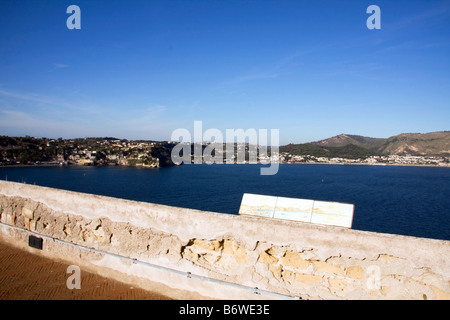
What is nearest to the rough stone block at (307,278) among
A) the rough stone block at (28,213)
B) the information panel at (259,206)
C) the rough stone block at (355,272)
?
the rough stone block at (355,272)

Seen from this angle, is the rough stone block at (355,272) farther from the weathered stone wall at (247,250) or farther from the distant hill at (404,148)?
the distant hill at (404,148)

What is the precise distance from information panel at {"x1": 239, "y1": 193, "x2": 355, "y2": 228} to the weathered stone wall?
35 cm

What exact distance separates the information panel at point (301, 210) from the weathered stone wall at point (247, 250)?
1.13 feet

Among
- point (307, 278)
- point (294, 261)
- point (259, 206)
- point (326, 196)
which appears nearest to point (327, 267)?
point (307, 278)

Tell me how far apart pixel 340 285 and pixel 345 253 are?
384 mm

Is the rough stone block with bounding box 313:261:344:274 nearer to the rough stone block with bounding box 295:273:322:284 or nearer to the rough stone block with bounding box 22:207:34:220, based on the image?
the rough stone block with bounding box 295:273:322:284

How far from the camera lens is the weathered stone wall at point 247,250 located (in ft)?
9.89

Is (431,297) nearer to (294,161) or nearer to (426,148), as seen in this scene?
(294,161)

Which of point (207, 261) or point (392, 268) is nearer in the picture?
point (392, 268)

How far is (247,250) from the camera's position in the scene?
369 centimetres

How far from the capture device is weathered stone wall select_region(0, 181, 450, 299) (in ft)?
9.89

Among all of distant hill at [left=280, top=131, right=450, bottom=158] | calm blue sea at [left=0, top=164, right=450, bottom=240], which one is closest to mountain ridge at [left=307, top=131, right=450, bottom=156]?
distant hill at [left=280, top=131, right=450, bottom=158]

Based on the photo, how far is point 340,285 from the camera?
3.27 meters
